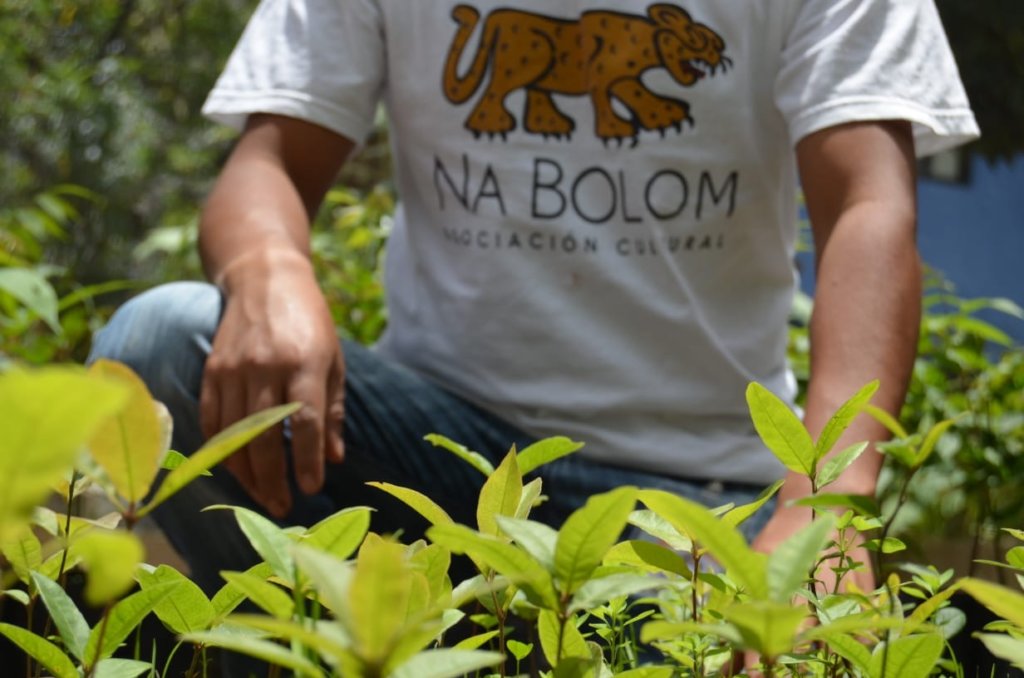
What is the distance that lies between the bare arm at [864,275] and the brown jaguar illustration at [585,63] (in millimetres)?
259

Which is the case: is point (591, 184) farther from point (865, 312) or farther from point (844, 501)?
point (844, 501)

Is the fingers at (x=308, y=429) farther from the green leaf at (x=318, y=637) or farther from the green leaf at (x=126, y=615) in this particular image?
the green leaf at (x=318, y=637)

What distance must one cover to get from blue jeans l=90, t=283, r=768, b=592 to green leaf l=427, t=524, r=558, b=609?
117 cm

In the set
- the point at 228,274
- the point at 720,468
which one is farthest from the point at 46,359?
the point at 720,468

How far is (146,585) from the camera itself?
52 centimetres

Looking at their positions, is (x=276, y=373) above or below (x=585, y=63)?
below

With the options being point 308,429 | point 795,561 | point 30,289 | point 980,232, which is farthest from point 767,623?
point 980,232

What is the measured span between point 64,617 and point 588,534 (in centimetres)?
20

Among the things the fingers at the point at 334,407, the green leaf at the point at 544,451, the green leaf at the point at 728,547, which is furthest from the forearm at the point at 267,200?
the green leaf at the point at 728,547

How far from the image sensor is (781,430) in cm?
50

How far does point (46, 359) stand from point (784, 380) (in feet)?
3.51

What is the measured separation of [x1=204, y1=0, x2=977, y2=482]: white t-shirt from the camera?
65.9 inches

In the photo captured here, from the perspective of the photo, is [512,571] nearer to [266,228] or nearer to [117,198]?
[266,228]

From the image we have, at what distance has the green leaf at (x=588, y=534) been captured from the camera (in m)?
0.38
